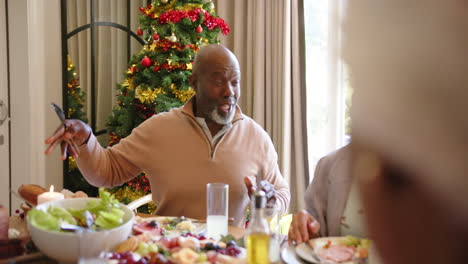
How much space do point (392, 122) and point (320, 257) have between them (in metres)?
0.94

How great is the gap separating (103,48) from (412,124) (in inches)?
150

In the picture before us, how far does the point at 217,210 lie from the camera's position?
1514 mm

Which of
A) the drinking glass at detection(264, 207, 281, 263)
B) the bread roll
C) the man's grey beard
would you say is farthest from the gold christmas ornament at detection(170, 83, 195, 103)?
the drinking glass at detection(264, 207, 281, 263)

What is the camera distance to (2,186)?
11.4ft

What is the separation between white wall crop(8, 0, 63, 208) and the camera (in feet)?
11.3

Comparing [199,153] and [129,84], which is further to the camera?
[129,84]

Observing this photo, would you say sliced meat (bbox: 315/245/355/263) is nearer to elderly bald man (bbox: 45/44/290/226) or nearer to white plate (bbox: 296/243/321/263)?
white plate (bbox: 296/243/321/263)

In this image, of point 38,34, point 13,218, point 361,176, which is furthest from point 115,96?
point 361,176

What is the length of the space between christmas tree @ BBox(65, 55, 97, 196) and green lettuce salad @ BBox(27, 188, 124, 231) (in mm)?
2492

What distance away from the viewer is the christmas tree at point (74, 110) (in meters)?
3.69

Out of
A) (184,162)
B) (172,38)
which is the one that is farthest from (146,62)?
(184,162)

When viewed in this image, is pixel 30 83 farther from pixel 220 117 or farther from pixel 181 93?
pixel 220 117

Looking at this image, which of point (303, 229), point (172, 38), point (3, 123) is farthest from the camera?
point (3, 123)

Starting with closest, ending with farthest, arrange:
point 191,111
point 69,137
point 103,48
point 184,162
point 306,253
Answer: point 306,253, point 69,137, point 184,162, point 191,111, point 103,48
